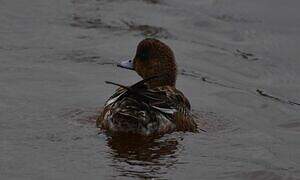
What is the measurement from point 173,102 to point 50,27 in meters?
5.97

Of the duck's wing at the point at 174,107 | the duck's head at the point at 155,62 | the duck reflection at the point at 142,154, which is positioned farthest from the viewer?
the duck's head at the point at 155,62

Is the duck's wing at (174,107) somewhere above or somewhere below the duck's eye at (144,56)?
below

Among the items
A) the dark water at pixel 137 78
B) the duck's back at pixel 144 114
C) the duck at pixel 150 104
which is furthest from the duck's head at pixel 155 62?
the duck's back at pixel 144 114

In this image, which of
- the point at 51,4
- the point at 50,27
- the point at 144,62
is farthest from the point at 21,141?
the point at 51,4

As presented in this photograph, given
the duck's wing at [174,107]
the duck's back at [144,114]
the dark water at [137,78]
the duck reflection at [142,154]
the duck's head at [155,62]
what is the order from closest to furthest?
the duck reflection at [142,154]
the dark water at [137,78]
the duck's back at [144,114]
the duck's wing at [174,107]
the duck's head at [155,62]

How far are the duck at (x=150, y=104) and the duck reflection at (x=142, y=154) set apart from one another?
93 mm

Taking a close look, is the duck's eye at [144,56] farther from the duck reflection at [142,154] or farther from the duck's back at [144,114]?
the duck reflection at [142,154]

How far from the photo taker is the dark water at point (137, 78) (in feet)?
29.6

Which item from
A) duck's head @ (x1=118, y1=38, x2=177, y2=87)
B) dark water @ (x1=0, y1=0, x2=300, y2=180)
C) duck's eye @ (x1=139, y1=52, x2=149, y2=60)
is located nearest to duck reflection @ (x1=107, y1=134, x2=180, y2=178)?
dark water @ (x1=0, y1=0, x2=300, y2=180)

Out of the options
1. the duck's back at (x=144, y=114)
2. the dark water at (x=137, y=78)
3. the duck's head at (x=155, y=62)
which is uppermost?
the duck's head at (x=155, y=62)

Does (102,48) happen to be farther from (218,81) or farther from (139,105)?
(139,105)

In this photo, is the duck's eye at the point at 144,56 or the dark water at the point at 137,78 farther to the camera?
the duck's eye at the point at 144,56

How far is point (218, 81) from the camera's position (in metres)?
13.6

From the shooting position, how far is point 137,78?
13.4m
